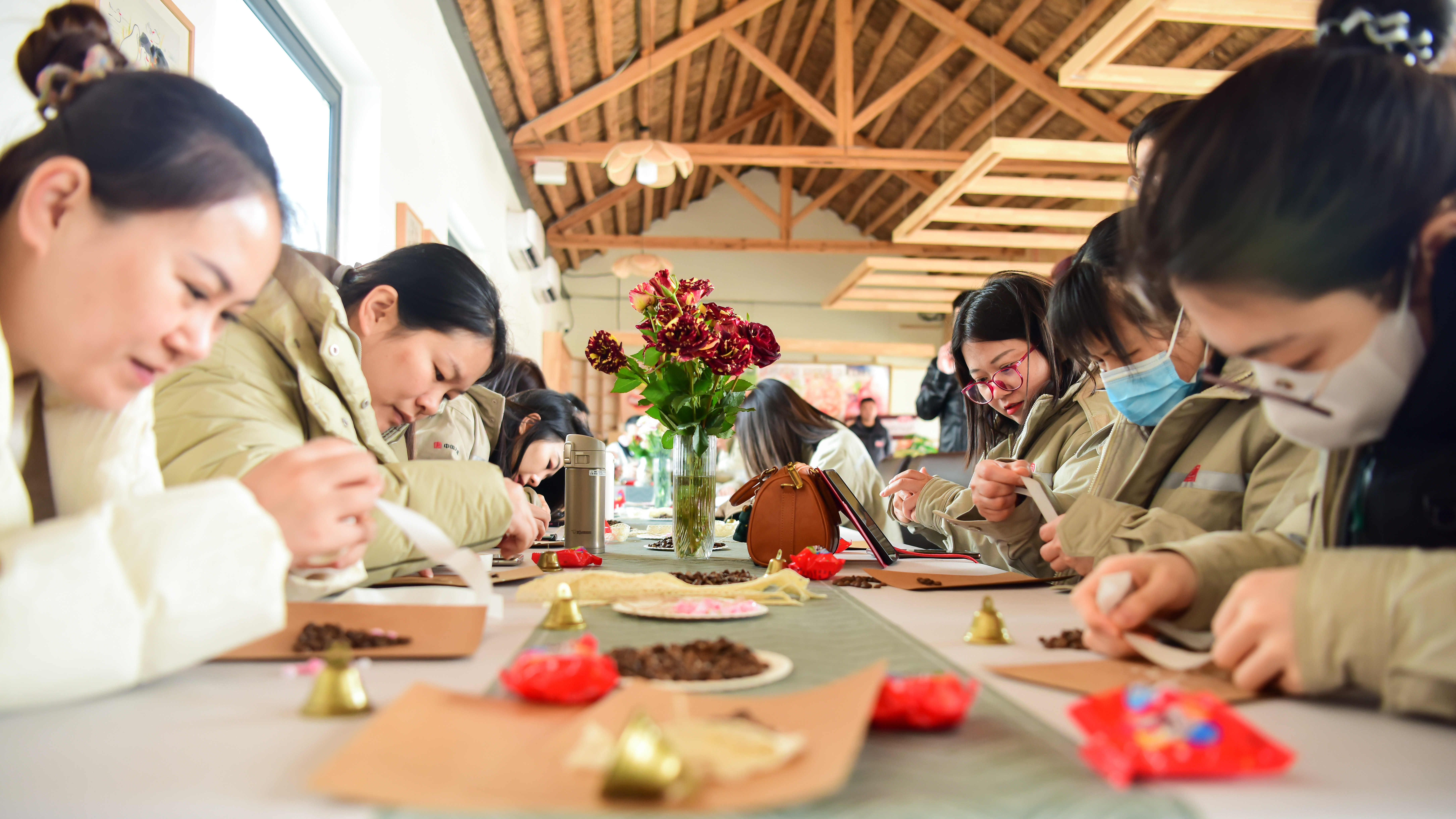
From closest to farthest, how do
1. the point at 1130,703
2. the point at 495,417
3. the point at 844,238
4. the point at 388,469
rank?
the point at 1130,703
the point at 388,469
the point at 495,417
the point at 844,238

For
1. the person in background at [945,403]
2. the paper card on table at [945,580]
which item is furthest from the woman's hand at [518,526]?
the person in background at [945,403]

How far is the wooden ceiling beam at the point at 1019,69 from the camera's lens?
7164 millimetres

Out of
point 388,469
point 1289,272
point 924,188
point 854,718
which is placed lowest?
point 854,718

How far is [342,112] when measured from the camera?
12.8 ft

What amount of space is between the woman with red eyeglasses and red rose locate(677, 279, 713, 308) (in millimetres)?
605

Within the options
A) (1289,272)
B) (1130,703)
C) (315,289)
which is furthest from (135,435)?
(1289,272)

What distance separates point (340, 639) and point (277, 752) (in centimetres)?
29

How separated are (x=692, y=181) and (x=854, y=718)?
1248 centimetres

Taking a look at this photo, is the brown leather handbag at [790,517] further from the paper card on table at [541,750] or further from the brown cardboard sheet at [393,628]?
the paper card on table at [541,750]

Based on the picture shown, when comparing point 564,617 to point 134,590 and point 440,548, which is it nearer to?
point 440,548

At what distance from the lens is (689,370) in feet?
5.73

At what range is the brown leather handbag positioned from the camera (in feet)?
5.80

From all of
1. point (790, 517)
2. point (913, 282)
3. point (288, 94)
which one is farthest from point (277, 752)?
point (913, 282)

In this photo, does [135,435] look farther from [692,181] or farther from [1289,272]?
[692,181]
